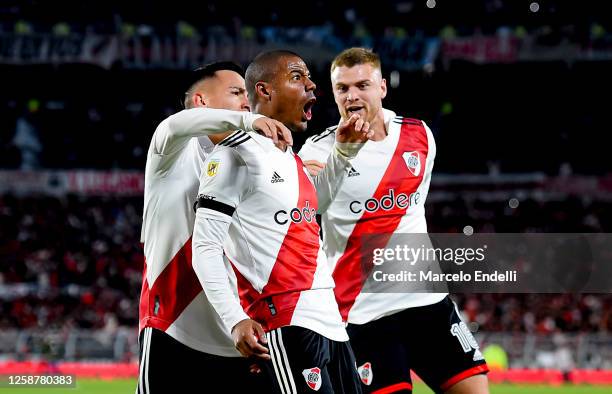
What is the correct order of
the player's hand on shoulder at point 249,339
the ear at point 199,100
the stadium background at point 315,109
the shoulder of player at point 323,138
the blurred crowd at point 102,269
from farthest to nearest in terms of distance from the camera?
the stadium background at point 315,109, the blurred crowd at point 102,269, the shoulder of player at point 323,138, the ear at point 199,100, the player's hand on shoulder at point 249,339

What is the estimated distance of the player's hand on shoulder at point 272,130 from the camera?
3.68m

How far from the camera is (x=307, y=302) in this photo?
13.1 ft

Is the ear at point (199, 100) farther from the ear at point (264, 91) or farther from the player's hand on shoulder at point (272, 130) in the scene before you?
the player's hand on shoulder at point (272, 130)

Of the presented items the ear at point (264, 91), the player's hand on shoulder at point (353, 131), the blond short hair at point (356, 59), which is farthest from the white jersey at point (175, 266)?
the blond short hair at point (356, 59)

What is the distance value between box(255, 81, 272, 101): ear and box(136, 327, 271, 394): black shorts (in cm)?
122

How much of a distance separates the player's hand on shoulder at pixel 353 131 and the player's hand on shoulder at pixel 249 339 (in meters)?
→ 0.99

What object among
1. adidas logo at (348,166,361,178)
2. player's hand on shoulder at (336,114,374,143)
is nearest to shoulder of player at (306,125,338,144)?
adidas logo at (348,166,361,178)

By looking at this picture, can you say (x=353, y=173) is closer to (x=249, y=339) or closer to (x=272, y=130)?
(x=272, y=130)

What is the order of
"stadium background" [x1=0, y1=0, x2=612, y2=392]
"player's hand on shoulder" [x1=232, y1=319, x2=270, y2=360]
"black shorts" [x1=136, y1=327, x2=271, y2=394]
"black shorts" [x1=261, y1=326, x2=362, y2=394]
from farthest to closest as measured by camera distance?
"stadium background" [x1=0, y1=0, x2=612, y2=392] → "black shorts" [x1=136, y1=327, x2=271, y2=394] → "black shorts" [x1=261, y1=326, x2=362, y2=394] → "player's hand on shoulder" [x1=232, y1=319, x2=270, y2=360]

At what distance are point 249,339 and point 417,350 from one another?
179 cm

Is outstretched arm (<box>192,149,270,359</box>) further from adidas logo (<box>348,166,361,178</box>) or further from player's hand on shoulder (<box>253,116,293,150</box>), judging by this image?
adidas logo (<box>348,166,361,178</box>)

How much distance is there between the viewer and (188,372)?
4.49m

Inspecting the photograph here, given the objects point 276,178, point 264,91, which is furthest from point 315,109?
point 276,178

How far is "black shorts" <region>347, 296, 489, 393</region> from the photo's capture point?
5141 mm
